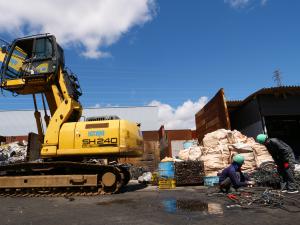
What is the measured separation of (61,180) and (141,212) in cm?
413

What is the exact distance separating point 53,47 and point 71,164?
155 inches

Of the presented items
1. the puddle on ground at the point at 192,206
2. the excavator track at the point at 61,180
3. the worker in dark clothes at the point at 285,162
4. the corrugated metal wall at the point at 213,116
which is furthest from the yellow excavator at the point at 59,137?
the corrugated metal wall at the point at 213,116

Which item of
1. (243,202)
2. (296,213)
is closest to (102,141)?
(243,202)

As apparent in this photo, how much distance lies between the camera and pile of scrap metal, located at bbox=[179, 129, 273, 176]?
11.4m

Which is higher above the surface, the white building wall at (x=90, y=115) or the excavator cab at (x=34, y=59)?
the white building wall at (x=90, y=115)

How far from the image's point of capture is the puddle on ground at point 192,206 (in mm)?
5947

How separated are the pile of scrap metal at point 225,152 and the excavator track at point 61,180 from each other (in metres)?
3.85

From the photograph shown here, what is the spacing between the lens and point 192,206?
658 cm

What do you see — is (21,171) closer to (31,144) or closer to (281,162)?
(31,144)

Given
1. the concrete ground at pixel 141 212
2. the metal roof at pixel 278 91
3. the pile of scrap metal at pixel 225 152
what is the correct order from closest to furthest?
the concrete ground at pixel 141 212 → the pile of scrap metal at pixel 225 152 → the metal roof at pixel 278 91

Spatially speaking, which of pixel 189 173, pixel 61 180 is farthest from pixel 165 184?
pixel 61 180

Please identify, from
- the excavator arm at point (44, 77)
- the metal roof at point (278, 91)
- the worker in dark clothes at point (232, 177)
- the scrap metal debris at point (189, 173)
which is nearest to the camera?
the worker in dark clothes at point (232, 177)

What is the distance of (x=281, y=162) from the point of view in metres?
8.17

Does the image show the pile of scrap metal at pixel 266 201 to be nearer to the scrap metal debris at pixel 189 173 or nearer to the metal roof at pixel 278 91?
the scrap metal debris at pixel 189 173
